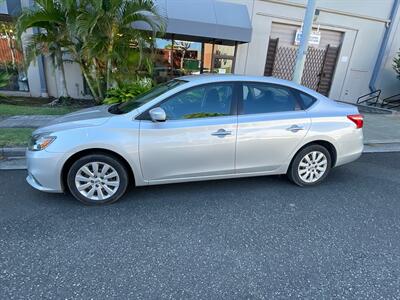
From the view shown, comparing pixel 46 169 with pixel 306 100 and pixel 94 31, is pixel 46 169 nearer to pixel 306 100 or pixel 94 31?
pixel 306 100

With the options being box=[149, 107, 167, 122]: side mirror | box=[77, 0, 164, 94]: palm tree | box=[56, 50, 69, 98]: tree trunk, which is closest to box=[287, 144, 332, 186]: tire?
box=[149, 107, 167, 122]: side mirror

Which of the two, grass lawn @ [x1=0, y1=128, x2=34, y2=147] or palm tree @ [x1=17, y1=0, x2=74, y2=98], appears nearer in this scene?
grass lawn @ [x1=0, y1=128, x2=34, y2=147]

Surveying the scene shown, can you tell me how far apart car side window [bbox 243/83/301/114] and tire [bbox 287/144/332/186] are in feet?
2.20

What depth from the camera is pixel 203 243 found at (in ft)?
8.70

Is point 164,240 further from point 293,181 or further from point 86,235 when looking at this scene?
point 293,181

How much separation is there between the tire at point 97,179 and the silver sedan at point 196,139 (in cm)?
1

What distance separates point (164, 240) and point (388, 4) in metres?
14.0

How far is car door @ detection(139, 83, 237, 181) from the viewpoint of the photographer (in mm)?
3184

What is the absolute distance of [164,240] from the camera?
2.68 metres

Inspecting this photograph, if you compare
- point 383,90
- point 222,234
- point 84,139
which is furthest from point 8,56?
point 383,90

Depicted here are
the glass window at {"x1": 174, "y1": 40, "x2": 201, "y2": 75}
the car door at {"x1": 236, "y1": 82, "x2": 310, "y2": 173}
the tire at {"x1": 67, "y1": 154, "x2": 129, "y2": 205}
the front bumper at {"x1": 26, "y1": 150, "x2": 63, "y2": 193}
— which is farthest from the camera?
the glass window at {"x1": 174, "y1": 40, "x2": 201, "y2": 75}

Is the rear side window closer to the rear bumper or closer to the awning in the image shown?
the rear bumper

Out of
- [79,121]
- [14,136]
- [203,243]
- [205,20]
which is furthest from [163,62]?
[203,243]

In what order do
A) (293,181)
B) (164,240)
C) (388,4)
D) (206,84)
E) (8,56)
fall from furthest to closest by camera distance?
(388,4) < (8,56) < (293,181) < (206,84) < (164,240)
